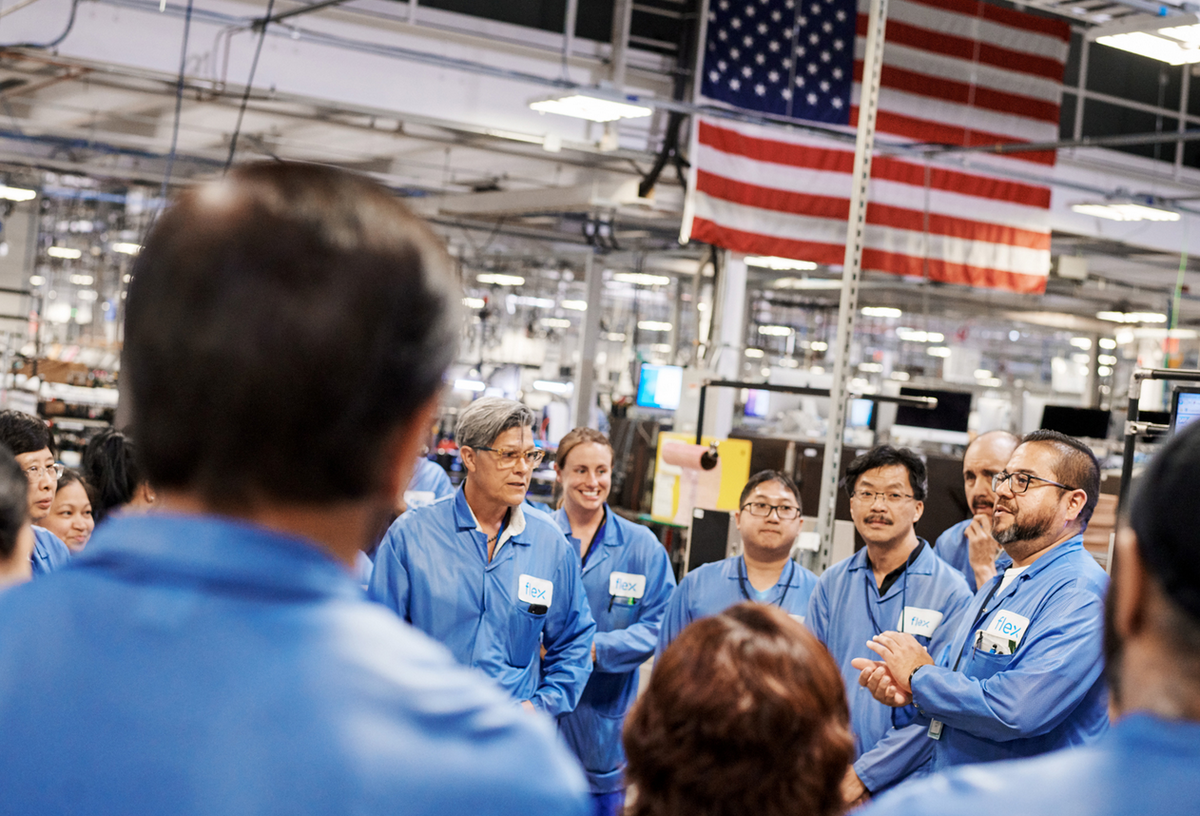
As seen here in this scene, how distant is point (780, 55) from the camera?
8352mm

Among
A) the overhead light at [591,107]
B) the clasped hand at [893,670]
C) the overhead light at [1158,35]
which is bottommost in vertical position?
the clasped hand at [893,670]

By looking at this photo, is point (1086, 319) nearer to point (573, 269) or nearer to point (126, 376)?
point (573, 269)

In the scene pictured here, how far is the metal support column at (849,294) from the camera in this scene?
380 centimetres

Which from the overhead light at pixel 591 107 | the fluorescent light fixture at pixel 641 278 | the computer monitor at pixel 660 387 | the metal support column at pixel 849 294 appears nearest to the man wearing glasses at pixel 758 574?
the metal support column at pixel 849 294

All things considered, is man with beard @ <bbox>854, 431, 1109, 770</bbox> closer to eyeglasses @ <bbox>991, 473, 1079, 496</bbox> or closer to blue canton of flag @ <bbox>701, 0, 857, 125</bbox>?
eyeglasses @ <bbox>991, 473, 1079, 496</bbox>

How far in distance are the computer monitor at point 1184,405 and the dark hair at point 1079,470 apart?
224 millimetres

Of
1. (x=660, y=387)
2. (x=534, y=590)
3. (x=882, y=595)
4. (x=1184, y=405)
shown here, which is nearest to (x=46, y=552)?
(x=534, y=590)

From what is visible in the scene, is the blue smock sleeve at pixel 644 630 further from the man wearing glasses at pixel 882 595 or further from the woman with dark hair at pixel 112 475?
the woman with dark hair at pixel 112 475

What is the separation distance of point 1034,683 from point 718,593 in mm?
1267

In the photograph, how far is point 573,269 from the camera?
58.9ft

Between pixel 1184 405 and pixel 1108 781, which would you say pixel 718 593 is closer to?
pixel 1184 405

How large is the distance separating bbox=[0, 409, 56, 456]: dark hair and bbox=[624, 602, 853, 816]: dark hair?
269 cm

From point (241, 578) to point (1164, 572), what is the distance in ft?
1.94

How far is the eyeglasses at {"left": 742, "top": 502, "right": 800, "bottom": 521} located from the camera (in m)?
3.68
